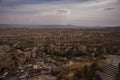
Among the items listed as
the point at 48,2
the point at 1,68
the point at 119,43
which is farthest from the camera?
the point at 119,43

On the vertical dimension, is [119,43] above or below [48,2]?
below

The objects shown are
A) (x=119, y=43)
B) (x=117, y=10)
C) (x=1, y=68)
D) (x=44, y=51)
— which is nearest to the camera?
(x=1, y=68)

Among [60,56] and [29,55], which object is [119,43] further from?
[29,55]

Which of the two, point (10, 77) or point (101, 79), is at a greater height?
point (101, 79)

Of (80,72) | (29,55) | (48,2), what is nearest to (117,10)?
(48,2)


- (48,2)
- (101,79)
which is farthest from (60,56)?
(101,79)

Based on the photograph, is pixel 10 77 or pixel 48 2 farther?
pixel 48 2

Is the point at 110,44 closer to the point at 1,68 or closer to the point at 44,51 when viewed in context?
the point at 44,51

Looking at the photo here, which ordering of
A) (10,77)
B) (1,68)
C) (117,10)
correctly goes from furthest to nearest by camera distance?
(117,10)
(1,68)
(10,77)

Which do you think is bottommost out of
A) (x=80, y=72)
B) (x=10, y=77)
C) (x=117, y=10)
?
(x=10, y=77)
